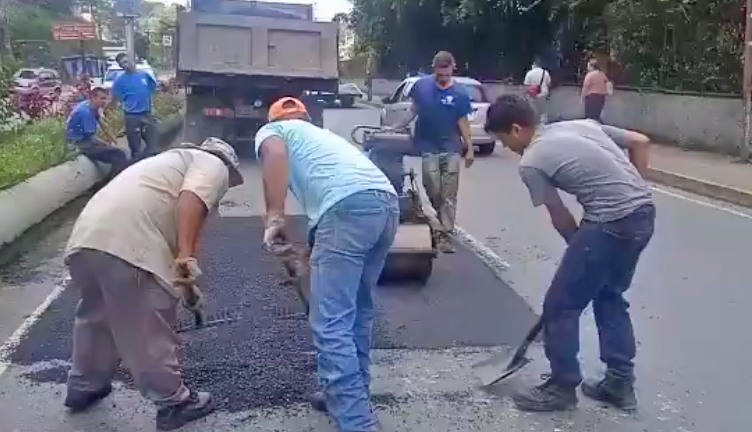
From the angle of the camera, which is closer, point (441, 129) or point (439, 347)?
point (439, 347)

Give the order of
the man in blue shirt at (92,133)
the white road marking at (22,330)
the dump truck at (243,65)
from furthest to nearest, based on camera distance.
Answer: the dump truck at (243,65) → the man in blue shirt at (92,133) → the white road marking at (22,330)

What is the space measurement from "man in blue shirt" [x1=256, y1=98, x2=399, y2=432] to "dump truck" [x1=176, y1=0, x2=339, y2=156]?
1188 cm

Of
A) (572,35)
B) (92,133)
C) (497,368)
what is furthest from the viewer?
(572,35)

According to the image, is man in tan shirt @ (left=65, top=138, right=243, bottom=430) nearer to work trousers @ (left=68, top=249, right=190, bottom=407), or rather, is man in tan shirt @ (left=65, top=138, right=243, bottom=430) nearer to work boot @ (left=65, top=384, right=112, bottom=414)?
work trousers @ (left=68, top=249, right=190, bottom=407)

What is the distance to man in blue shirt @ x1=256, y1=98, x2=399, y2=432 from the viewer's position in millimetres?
4441

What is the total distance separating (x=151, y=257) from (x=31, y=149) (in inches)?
346

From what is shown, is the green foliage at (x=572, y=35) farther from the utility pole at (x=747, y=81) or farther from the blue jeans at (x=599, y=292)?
the blue jeans at (x=599, y=292)

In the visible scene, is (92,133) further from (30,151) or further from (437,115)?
(437,115)

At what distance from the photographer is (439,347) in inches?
240

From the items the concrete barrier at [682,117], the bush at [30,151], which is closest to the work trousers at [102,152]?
the bush at [30,151]

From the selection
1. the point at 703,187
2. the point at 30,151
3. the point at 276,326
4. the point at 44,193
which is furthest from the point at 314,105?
the point at 276,326

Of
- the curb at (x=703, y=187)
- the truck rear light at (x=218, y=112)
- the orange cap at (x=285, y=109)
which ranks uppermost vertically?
the orange cap at (x=285, y=109)

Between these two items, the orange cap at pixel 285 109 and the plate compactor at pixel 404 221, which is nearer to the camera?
the orange cap at pixel 285 109

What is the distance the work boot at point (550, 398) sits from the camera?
503 cm
